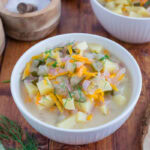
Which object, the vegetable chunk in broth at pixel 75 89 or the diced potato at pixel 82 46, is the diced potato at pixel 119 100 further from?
the diced potato at pixel 82 46

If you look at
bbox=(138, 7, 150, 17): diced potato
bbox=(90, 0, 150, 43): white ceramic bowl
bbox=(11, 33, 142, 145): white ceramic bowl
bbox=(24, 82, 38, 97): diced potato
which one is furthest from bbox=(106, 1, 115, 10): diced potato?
bbox=(24, 82, 38, 97): diced potato

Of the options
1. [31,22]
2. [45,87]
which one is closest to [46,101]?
[45,87]

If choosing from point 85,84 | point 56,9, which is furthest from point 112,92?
point 56,9

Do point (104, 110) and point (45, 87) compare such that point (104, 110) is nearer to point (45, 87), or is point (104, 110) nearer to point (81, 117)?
point (81, 117)

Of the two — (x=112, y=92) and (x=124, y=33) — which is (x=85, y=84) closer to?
(x=112, y=92)

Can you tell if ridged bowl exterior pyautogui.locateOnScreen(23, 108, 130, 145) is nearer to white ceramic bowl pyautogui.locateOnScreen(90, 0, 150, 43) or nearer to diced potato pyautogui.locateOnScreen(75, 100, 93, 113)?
diced potato pyautogui.locateOnScreen(75, 100, 93, 113)

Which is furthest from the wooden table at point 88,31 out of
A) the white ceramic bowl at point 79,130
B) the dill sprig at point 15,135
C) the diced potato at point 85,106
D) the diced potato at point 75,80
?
the diced potato at point 75,80
